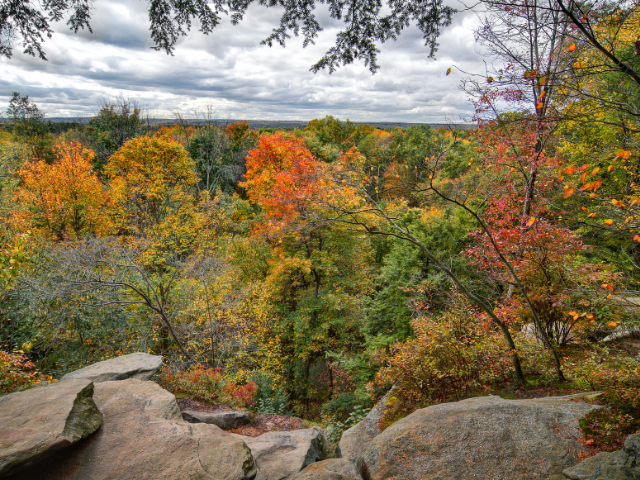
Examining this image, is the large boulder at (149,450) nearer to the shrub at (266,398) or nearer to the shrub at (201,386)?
the shrub at (201,386)

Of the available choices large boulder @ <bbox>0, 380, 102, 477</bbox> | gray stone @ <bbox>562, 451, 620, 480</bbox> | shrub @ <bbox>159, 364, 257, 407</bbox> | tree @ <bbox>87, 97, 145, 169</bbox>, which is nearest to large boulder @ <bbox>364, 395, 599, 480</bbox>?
gray stone @ <bbox>562, 451, 620, 480</bbox>

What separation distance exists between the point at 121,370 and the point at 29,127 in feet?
139

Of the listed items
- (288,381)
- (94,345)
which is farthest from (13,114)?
(288,381)

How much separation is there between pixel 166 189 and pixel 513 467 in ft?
64.9

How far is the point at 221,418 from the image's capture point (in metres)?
7.96

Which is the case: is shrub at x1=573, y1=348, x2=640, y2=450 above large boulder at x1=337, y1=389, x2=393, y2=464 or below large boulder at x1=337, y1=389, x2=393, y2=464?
above

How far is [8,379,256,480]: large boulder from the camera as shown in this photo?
4.57m

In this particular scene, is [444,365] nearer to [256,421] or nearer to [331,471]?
[331,471]

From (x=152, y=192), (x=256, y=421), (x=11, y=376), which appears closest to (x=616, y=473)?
(x=256, y=421)

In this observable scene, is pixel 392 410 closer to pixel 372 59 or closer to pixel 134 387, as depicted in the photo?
pixel 134 387

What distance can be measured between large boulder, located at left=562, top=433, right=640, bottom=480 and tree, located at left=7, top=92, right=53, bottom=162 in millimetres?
46132

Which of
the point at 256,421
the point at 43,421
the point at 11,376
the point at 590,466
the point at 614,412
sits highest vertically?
the point at 614,412

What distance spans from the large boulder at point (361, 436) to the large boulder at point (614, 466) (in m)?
3.89

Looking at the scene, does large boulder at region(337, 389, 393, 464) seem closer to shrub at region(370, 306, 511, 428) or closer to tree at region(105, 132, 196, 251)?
shrub at region(370, 306, 511, 428)
